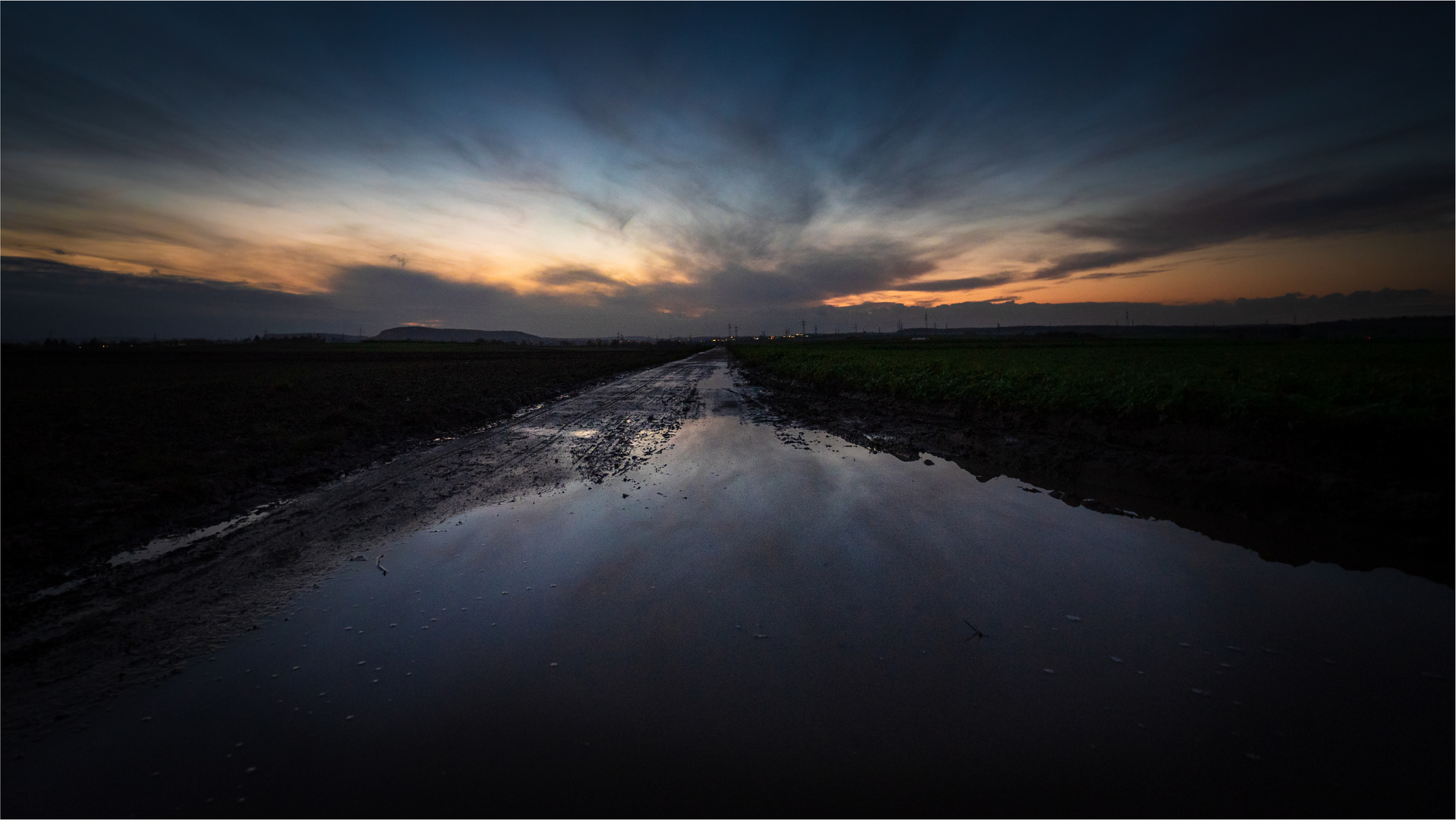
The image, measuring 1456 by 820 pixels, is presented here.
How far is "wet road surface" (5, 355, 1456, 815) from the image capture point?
243 cm

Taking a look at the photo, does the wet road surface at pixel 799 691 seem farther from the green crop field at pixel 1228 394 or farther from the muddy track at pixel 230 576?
the green crop field at pixel 1228 394

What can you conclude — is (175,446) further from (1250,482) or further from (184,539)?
(1250,482)

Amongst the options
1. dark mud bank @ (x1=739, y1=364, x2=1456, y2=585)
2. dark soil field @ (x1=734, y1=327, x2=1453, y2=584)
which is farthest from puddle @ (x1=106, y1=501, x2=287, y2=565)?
→ dark soil field @ (x1=734, y1=327, x2=1453, y2=584)

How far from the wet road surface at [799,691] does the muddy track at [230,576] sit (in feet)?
1.08

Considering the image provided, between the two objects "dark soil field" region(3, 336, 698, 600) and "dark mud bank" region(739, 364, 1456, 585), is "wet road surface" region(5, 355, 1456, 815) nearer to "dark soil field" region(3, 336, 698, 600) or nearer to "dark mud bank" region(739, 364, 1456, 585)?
"dark mud bank" region(739, 364, 1456, 585)

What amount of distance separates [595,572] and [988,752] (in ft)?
10.5

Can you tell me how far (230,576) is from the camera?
4609 mm

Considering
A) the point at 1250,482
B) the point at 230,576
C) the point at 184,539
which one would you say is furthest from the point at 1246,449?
the point at 184,539

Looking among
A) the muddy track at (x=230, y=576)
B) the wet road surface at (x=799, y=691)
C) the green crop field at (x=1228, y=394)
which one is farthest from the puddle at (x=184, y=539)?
the green crop field at (x=1228, y=394)

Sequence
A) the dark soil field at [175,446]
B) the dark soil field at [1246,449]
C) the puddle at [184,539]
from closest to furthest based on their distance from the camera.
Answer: the puddle at [184,539], the dark soil field at [1246,449], the dark soil field at [175,446]

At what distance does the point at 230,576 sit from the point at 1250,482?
35.8 ft

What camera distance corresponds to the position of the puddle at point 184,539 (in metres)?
5.05

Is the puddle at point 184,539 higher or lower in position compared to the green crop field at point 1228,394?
lower

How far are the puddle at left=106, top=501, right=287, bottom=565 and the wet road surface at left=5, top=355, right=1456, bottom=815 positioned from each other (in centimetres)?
213
